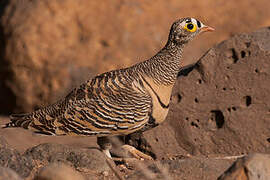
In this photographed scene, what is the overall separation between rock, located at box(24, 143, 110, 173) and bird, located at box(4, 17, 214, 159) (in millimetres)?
344

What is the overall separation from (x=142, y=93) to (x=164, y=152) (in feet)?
3.82

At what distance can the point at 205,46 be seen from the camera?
7984mm

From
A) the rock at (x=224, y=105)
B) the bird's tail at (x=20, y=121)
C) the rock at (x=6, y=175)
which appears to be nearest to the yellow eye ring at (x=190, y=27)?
the rock at (x=224, y=105)

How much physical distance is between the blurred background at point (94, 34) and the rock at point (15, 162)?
3.68 meters

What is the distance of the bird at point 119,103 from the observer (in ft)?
16.0

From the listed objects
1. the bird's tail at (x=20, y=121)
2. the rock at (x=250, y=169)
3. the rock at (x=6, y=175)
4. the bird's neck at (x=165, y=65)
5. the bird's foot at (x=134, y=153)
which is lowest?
the bird's foot at (x=134, y=153)

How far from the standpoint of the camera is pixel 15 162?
414 centimetres

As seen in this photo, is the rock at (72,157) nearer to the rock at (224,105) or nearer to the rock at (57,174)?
the rock at (57,174)

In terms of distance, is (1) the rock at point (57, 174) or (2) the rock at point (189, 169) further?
(2) the rock at point (189, 169)

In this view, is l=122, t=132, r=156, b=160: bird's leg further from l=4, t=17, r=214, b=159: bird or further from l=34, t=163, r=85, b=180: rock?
l=34, t=163, r=85, b=180: rock

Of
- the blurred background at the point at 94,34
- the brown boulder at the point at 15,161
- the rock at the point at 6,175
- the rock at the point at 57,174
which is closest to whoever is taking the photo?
the rock at the point at 57,174

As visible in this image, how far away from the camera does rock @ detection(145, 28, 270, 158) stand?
5.57 m

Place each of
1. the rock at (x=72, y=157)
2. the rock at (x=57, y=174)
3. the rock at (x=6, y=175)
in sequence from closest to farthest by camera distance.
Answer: the rock at (x=57, y=174)
the rock at (x=6, y=175)
the rock at (x=72, y=157)

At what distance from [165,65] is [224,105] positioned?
0.99 metres
